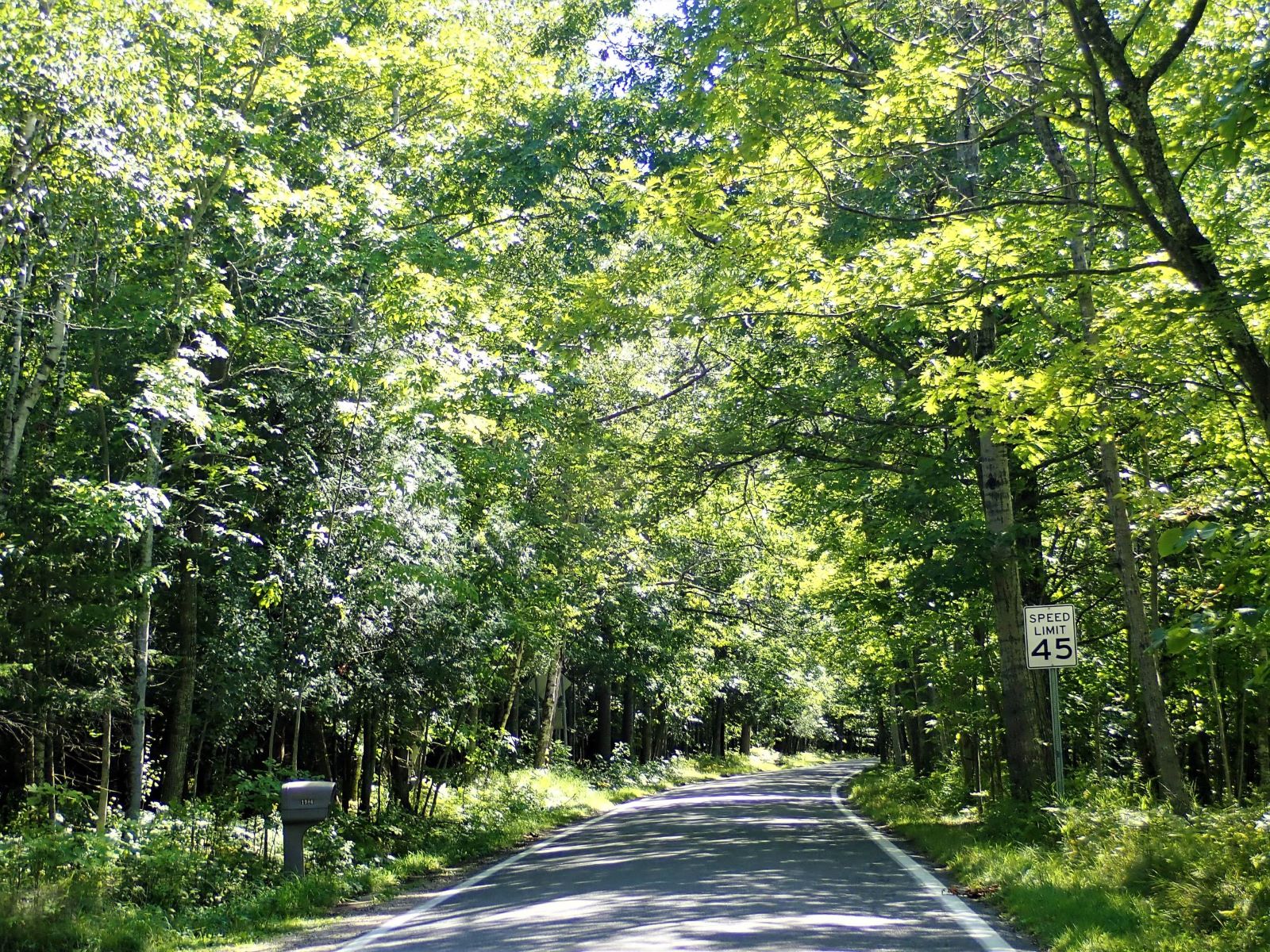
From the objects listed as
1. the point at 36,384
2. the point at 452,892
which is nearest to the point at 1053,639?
the point at 452,892

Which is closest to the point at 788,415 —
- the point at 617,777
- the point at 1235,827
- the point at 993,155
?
the point at 993,155

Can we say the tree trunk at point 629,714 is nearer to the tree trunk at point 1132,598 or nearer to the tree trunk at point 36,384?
the tree trunk at point 1132,598

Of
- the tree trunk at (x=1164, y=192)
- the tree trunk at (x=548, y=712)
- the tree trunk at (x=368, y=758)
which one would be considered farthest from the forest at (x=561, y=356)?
the tree trunk at (x=548, y=712)

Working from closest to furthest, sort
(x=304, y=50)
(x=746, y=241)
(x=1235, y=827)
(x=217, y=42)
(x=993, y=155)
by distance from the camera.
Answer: (x=1235, y=827), (x=746, y=241), (x=217, y=42), (x=993, y=155), (x=304, y=50)

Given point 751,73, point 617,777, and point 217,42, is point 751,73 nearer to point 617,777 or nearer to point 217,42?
point 217,42

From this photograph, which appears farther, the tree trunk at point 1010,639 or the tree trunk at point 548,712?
the tree trunk at point 548,712

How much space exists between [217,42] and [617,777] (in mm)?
24823

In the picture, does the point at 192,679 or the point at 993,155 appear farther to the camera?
the point at 993,155

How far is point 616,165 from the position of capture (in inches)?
463

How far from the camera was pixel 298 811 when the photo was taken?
10266 millimetres

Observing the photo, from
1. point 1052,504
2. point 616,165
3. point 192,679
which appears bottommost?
point 192,679

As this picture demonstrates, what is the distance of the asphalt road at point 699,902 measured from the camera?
295 inches

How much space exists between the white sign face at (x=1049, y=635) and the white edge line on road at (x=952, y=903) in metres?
2.66

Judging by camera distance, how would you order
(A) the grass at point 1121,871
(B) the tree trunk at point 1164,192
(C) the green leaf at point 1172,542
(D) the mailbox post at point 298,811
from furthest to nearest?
(D) the mailbox post at point 298,811, (A) the grass at point 1121,871, (B) the tree trunk at point 1164,192, (C) the green leaf at point 1172,542
